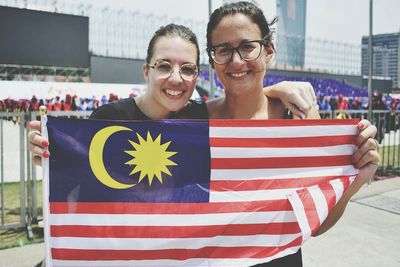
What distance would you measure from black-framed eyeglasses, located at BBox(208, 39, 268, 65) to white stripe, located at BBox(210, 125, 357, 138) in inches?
15.7

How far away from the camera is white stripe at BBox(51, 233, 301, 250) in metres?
1.94

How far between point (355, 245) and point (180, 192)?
10.9 feet

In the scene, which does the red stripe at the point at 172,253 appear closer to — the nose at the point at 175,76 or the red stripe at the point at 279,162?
the red stripe at the point at 279,162

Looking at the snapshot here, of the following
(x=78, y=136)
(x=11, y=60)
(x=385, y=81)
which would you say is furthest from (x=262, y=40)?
(x=385, y=81)

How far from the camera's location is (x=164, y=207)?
2.00m

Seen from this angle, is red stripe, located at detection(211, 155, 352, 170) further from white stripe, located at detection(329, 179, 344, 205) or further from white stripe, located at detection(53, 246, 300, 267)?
white stripe, located at detection(53, 246, 300, 267)

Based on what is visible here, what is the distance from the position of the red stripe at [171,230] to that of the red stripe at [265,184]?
207mm

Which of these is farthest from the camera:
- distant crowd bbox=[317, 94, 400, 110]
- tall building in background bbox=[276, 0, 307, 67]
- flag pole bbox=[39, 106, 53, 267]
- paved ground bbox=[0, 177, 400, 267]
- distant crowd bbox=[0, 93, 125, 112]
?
tall building in background bbox=[276, 0, 307, 67]

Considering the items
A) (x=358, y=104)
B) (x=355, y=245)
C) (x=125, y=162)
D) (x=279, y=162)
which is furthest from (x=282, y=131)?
(x=358, y=104)

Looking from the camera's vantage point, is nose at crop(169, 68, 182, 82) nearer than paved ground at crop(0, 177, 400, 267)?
Yes

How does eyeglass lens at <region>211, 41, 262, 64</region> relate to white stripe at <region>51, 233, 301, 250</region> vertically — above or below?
above

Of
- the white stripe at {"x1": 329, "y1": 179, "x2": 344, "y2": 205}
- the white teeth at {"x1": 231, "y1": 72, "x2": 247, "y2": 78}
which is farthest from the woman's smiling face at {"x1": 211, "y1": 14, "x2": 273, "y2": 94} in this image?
the white stripe at {"x1": 329, "y1": 179, "x2": 344, "y2": 205}

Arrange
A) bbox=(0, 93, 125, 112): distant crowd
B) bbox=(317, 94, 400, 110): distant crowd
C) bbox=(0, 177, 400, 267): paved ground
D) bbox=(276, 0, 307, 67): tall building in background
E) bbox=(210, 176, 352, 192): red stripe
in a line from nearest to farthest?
bbox=(210, 176, 352, 192): red stripe < bbox=(0, 177, 400, 267): paved ground < bbox=(317, 94, 400, 110): distant crowd < bbox=(0, 93, 125, 112): distant crowd < bbox=(276, 0, 307, 67): tall building in background

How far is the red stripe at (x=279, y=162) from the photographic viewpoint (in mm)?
2105
